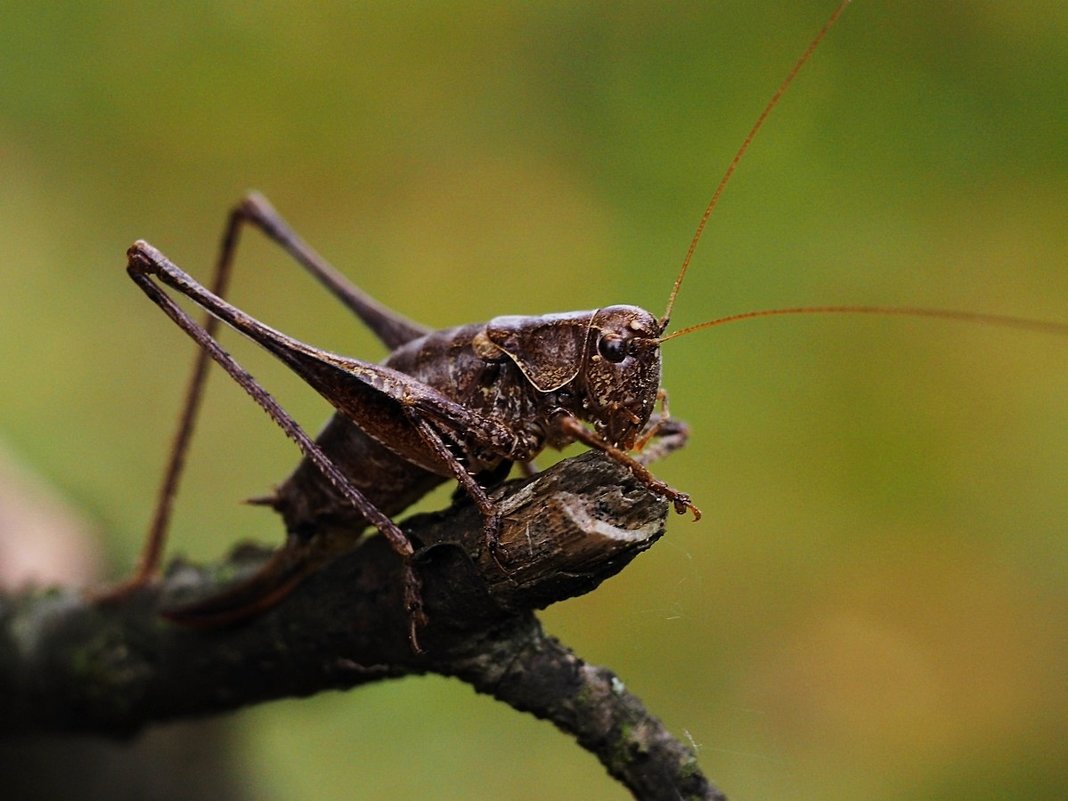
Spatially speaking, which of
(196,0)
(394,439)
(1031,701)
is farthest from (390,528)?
(196,0)

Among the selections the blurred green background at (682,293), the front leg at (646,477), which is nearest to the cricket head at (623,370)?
the front leg at (646,477)

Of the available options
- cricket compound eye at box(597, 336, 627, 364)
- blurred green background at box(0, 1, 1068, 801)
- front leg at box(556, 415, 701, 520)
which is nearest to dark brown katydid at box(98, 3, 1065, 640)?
cricket compound eye at box(597, 336, 627, 364)

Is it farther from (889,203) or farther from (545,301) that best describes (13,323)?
(889,203)

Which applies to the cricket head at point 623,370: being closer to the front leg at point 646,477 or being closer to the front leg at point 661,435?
the front leg at point 661,435

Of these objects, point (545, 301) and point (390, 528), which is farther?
point (545, 301)

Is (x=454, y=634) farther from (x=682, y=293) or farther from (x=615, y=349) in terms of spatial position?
(x=682, y=293)
